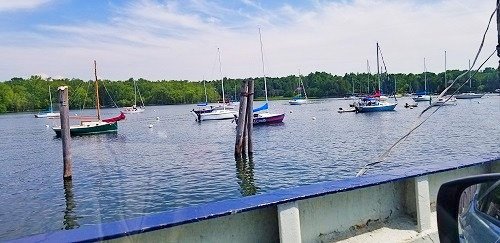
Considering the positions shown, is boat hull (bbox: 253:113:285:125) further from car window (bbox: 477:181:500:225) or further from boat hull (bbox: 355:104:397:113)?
car window (bbox: 477:181:500:225)

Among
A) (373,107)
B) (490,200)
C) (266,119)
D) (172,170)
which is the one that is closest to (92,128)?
(266,119)

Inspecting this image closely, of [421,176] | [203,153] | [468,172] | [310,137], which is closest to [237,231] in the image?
[421,176]

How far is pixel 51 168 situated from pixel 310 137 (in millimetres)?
19628

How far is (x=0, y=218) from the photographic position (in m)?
13.5

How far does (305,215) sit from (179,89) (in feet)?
537

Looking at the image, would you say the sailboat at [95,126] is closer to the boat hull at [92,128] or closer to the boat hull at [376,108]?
the boat hull at [92,128]

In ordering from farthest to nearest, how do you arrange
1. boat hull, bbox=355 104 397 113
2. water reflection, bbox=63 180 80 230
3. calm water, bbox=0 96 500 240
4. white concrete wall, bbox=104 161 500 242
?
boat hull, bbox=355 104 397 113
calm water, bbox=0 96 500 240
water reflection, bbox=63 180 80 230
white concrete wall, bbox=104 161 500 242

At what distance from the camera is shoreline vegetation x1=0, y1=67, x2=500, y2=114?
113m

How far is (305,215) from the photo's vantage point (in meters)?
4.01

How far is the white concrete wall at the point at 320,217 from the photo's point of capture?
12.0 ft

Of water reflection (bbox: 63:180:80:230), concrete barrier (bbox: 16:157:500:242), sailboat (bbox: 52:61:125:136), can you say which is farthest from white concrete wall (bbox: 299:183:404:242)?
sailboat (bbox: 52:61:125:136)

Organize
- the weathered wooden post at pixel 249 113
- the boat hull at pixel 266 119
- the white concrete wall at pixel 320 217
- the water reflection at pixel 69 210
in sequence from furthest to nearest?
the boat hull at pixel 266 119 → the weathered wooden post at pixel 249 113 → the water reflection at pixel 69 210 → the white concrete wall at pixel 320 217

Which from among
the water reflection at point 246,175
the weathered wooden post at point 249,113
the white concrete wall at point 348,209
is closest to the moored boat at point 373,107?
the weathered wooden post at point 249,113

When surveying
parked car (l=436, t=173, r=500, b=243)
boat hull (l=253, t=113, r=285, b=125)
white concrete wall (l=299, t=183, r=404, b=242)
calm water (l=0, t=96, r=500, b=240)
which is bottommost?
calm water (l=0, t=96, r=500, b=240)
